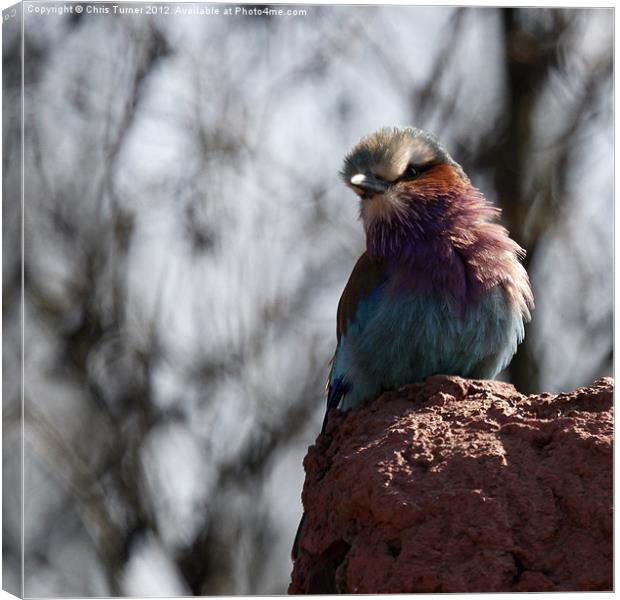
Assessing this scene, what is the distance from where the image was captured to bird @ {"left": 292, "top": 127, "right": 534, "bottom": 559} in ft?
16.1

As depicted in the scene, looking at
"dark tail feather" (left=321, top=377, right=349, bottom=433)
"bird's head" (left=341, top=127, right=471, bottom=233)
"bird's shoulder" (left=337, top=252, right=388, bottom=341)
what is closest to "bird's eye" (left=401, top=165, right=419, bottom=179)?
"bird's head" (left=341, top=127, right=471, bottom=233)

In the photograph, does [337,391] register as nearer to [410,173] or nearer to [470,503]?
[410,173]

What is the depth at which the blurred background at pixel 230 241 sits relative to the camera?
5.82 meters

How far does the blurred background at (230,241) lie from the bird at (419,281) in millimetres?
568

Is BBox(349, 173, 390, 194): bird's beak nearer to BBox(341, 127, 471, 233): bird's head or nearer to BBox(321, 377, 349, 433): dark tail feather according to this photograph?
BBox(341, 127, 471, 233): bird's head

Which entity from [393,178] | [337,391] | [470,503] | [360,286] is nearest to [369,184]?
[393,178]

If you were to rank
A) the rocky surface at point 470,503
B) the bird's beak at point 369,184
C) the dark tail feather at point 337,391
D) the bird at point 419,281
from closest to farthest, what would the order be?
the rocky surface at point 470,503 < the bird at point 419,281 < the dark tail feather at point 337,391 < the bird's beak at point 369,184

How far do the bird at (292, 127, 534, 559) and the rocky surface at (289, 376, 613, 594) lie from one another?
0.62 metres

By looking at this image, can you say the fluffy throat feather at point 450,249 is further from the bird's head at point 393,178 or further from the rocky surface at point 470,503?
the rocky surface at point 470,503

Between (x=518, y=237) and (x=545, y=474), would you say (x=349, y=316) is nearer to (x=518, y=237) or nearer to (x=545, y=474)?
(x=545, y=474)

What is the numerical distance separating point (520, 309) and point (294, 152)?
1.92 m

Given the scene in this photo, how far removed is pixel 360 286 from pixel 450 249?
14.0 inches

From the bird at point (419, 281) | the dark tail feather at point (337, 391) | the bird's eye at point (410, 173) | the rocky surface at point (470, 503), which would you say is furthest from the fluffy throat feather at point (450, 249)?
the rocky surface at point (470, 503)

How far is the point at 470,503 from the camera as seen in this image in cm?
395
